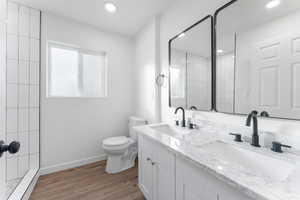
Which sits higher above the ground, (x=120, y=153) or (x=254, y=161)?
(x=254, y=161)

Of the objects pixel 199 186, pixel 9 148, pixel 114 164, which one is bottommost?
pixel 114 164

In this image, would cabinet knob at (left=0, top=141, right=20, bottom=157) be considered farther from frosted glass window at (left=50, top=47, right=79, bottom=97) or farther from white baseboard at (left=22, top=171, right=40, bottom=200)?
frosted glass window at (left=50, top=47, right=79, bottom=97)

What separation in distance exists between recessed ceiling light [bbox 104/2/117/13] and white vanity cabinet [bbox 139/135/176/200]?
179 cm

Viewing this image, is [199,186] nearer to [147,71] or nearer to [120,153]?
[120,153]

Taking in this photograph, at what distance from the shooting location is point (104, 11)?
185 cm

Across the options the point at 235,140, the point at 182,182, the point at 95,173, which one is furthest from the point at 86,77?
the point at 235,140

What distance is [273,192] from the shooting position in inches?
17.2

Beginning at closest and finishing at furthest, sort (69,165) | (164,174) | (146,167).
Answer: (164,174), (146,167), (69,165)

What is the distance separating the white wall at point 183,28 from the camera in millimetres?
806

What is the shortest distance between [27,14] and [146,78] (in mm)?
1843

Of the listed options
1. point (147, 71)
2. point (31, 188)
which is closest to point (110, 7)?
point (147, 71)

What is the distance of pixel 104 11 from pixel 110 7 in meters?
0.13

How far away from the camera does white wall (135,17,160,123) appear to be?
77.8 inches

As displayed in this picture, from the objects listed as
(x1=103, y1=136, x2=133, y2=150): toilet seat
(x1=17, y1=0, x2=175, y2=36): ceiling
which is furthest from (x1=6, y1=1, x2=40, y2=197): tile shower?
(x1=103, y1=136, x2=133, y2=150): toilet seat
